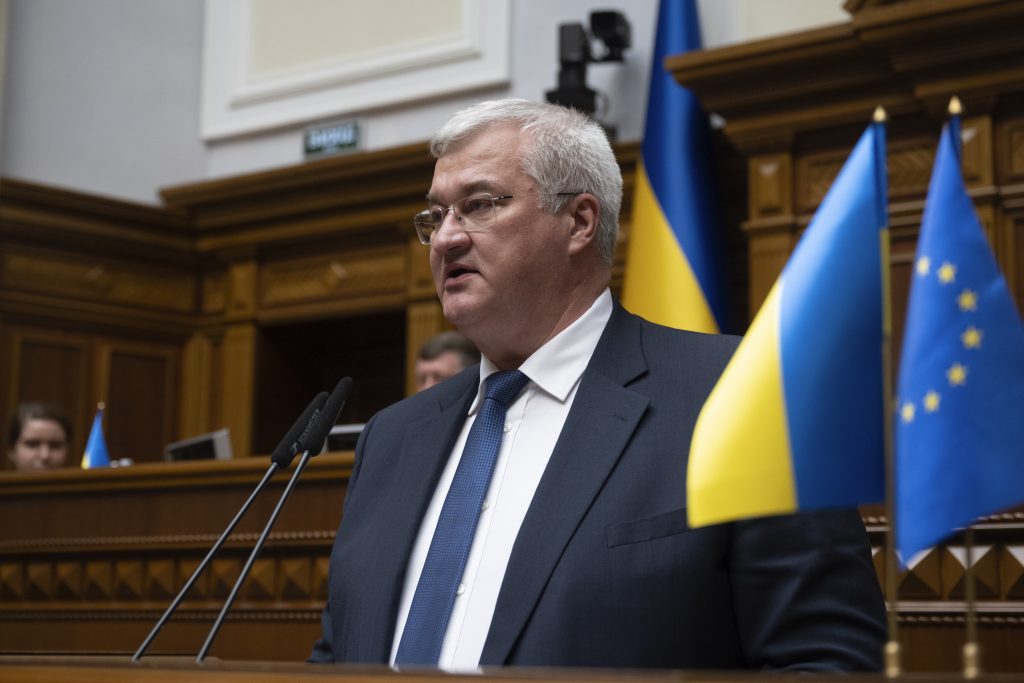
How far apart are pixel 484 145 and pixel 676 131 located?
4.13m

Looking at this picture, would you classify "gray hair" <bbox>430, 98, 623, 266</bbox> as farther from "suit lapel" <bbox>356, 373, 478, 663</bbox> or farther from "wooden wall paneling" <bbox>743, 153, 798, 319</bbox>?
"wooden wall paneling" <bbox>743, 153, 798, 319</bbox>

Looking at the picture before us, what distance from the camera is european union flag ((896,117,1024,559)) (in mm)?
1466

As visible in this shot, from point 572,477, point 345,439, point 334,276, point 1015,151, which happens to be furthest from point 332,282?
point 572,477

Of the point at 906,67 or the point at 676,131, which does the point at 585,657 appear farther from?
the point at 676,131

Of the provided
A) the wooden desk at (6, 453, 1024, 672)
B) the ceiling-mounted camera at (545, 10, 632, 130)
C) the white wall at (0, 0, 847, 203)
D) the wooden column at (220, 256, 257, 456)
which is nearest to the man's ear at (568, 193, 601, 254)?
the wooden desk at (6, 453, 1024, 672)

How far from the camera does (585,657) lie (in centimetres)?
197

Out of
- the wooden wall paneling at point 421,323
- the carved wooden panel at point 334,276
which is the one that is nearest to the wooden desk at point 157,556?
the wooden wall paneling at point 421,323

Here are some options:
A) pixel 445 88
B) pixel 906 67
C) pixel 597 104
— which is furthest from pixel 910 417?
pixel 445 88

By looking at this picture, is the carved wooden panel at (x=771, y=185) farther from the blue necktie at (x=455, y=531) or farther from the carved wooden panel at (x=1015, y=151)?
the blue necktie at (x=455, y=531)

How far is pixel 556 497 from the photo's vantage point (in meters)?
2.09

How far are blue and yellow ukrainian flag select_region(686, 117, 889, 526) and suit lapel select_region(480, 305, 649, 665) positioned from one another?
1.64 feet

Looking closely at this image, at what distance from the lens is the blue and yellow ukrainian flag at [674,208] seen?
6.13 meters

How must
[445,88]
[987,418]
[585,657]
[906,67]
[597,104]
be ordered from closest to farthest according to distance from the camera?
[987,418]
[585,657]
[906,67]
[597,104]
[445,88]

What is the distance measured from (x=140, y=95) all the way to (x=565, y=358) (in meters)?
6.92
